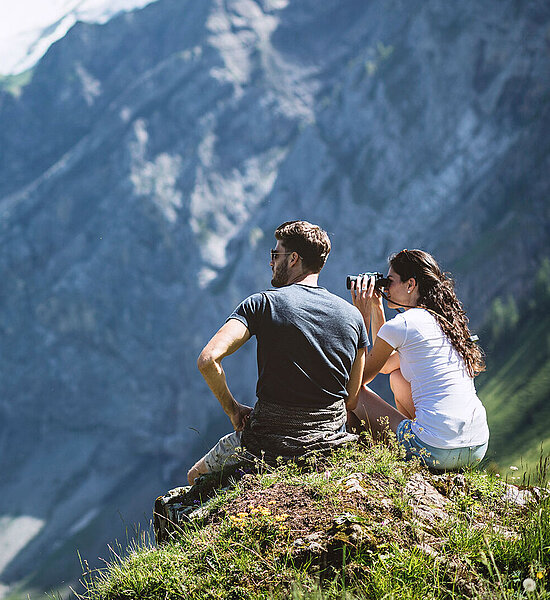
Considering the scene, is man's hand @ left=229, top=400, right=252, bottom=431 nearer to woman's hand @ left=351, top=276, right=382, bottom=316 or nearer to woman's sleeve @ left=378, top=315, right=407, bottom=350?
woman's sleeve @ left=378, top=315, right=407, bottom=350

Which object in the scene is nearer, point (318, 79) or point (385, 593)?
point (385, 593)

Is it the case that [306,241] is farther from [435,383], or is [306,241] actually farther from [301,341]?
[435,383]

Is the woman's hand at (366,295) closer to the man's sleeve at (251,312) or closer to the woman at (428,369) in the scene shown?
the woman at (428,369)

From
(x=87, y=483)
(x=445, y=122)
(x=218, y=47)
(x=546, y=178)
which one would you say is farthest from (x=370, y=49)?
(x=87, y=483)

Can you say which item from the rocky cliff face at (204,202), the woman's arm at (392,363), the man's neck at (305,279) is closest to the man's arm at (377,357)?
the woman's arm at (392,363)

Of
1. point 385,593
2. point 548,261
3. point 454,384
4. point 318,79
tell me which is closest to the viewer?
point 385,593

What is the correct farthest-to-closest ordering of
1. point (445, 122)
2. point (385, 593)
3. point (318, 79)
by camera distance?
point (318, 79)
point (445, 122)
point (385, 593)

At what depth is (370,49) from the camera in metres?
87.7

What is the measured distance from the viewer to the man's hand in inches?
169

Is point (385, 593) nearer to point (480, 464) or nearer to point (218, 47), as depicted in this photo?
point (480, 464)

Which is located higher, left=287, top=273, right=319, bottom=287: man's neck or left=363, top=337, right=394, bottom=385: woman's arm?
left=287, top=273, right=319, bottom=287: man's neck

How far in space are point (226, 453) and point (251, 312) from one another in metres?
1.22

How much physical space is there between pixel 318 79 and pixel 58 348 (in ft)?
196

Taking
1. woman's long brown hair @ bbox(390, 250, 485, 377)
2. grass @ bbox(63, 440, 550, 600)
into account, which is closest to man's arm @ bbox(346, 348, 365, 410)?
woman's long brown hair @ bbox(390, 250, 485, 377)
